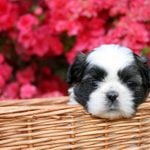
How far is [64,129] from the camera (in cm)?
322

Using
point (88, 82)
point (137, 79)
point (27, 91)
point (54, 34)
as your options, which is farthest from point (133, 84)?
point (54, 34)

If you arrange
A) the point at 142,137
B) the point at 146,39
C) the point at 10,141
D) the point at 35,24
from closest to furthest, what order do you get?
the point at 10,141 < the point at 142,137 < the point at 146,39 < the point at 35,24

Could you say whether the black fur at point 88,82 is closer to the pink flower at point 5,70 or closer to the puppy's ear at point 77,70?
the puppy's ear at point 77,70

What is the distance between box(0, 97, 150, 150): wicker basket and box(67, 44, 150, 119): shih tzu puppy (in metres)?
0.07

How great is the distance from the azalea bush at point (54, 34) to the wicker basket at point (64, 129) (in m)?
1.16

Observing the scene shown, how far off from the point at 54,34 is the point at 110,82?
5.25 ft

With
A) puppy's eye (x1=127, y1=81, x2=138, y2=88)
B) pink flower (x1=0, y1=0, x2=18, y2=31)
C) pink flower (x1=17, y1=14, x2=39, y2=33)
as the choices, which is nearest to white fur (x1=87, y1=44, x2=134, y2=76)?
puppy's eye (x1=127, y1=81, x2=138, y2=88)

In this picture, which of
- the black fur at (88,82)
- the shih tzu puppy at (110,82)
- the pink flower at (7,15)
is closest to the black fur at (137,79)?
the shih tzu puppy at (110,82)

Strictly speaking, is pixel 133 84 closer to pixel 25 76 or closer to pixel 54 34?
pixel 54 34

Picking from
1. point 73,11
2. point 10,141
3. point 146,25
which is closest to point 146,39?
point 146,25

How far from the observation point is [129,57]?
347 centimetres

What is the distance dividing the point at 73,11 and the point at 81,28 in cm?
17

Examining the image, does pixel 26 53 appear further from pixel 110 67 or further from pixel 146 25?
pixel 110 67

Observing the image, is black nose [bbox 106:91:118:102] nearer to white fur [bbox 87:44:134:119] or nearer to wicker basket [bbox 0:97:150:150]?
white fur [bbox 87:44:134:119]
